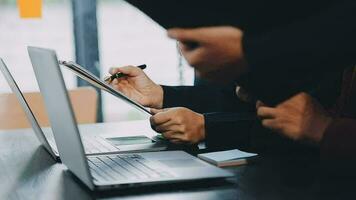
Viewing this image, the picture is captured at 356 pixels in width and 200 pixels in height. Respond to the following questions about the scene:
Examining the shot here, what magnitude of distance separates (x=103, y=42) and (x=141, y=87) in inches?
68.5

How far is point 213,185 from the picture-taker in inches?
38.1

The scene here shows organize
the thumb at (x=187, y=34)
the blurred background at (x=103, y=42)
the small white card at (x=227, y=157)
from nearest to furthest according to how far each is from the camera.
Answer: the thumb at (x=187, y=34), the small white card at (x=227, y=157), the blurred background at (x=103, y=42)

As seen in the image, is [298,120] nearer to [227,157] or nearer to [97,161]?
[227,157]

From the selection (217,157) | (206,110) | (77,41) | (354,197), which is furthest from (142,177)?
(77,41)

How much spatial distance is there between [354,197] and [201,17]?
38cm

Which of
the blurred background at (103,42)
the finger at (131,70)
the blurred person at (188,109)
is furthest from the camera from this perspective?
the blurred background at (103,42)

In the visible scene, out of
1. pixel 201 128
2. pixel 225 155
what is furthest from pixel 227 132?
pixel 225 155

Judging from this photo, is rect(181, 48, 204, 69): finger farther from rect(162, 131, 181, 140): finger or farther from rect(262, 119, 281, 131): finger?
rect(162, 131, 181, 140): finger

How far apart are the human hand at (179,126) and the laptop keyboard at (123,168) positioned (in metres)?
0.22

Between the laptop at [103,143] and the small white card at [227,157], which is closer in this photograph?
the small white card at [227,157]

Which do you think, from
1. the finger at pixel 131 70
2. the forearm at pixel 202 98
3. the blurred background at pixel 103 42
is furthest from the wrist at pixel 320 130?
the blurred background at pixel 103 42

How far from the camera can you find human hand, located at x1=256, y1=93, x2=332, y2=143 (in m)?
1.13

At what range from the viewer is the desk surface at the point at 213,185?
0.92 metres

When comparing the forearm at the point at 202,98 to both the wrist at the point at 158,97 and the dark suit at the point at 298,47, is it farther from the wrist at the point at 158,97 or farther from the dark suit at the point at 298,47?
the dark suit at the point at 298,47
